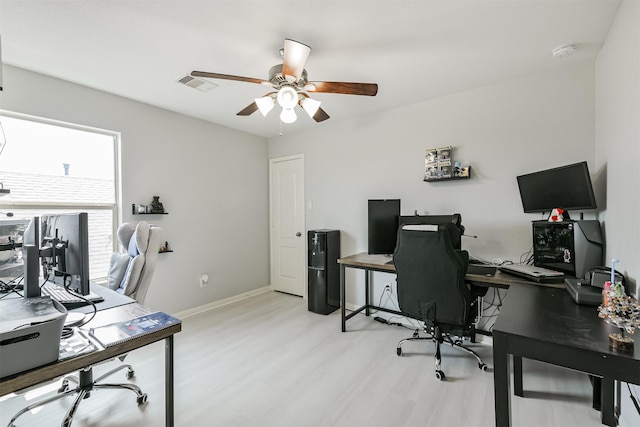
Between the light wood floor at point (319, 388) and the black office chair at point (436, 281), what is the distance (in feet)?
0.93

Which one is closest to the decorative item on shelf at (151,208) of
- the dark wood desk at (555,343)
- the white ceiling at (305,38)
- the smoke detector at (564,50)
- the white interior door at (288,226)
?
the white ceiling at (305,38)

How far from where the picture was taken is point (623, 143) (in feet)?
5.33

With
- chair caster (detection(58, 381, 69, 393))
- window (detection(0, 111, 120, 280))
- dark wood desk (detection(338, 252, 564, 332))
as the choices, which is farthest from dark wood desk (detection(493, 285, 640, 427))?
window (detection(0, 111, 120, 280))

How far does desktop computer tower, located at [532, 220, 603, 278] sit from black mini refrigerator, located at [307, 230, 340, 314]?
2143 mm

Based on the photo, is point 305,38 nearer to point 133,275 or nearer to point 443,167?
point 443,167

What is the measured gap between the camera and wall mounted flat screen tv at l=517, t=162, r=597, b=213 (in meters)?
1.94

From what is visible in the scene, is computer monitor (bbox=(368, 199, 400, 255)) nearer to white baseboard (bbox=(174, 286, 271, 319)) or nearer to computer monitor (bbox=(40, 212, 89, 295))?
white baseboard (bbox=(174, 286, 271, 319))

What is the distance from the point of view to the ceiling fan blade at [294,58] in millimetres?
1670

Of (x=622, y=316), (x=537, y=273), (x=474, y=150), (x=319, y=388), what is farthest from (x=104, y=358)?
Result: (x=474, y=150)

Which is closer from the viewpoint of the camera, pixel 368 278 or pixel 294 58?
pixel 294 58

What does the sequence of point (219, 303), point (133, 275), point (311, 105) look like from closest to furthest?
1. point (133, 275)
2. point (311, 105)
3. point (219, 303)

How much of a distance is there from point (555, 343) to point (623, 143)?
1.38 metres

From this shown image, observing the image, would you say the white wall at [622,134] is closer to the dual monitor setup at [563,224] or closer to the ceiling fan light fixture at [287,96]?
the dual monitor setup at [563,224]

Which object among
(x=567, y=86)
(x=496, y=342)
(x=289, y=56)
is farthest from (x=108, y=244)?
(x=567, y=86)
